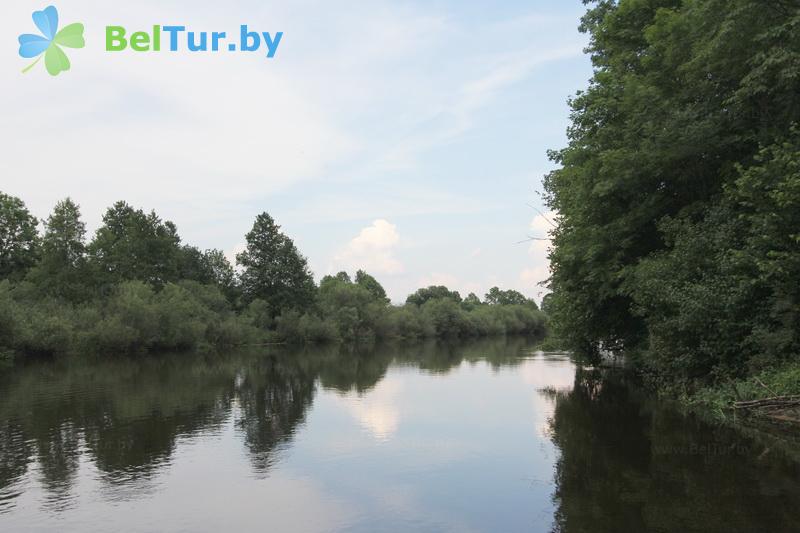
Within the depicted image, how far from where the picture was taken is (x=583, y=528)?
31.8 feet

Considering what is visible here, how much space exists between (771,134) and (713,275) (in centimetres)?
469

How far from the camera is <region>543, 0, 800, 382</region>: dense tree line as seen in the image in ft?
57.7

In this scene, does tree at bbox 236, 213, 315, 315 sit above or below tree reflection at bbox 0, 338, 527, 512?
above

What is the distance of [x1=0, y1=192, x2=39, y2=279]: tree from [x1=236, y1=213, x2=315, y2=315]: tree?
27.9 metres

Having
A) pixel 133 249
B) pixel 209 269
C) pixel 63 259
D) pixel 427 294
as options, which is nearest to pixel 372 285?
pixel 427 294

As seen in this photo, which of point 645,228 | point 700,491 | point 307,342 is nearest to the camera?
point 700,491

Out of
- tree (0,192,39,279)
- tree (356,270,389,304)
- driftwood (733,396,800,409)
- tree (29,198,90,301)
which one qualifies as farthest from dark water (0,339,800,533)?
tree (356,270,389,304)

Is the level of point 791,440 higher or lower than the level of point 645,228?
lower

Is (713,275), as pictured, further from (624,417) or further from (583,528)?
(583,528)

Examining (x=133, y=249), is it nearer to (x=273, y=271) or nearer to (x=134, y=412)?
(x=273, y=271)

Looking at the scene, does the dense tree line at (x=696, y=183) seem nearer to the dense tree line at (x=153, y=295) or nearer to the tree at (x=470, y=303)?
the dense tree line at (x=153, y=295)

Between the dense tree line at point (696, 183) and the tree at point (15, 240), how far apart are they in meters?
69.9

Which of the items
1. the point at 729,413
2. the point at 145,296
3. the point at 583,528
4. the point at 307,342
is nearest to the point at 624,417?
the point at 729,413

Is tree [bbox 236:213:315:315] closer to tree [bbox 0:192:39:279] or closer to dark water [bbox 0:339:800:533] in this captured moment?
tree [bbox 0:192:39:279]
